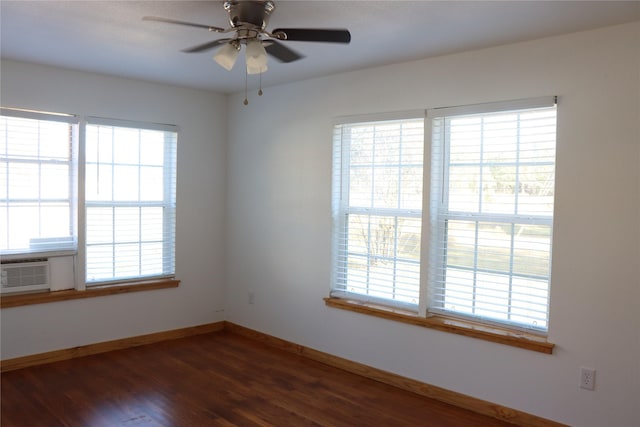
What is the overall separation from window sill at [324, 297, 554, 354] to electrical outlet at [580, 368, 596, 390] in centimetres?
21

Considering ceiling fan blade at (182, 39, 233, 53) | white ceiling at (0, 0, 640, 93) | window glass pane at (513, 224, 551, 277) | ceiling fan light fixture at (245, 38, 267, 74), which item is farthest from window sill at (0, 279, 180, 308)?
window glass pane at (513, 224, 551, 277)

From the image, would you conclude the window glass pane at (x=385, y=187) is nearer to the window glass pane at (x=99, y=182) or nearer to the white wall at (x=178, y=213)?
the white wall at (x=178, y=213)

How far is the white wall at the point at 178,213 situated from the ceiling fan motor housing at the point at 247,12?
247cm

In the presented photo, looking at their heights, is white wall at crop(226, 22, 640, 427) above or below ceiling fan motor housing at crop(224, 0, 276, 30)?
below

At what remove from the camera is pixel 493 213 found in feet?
10.9

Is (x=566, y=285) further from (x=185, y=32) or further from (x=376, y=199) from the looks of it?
(x=185, y=32)

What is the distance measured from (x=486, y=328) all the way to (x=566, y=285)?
610 millimetres

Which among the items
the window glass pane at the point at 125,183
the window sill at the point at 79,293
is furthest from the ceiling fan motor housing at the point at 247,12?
the window sill at the point at 79,293

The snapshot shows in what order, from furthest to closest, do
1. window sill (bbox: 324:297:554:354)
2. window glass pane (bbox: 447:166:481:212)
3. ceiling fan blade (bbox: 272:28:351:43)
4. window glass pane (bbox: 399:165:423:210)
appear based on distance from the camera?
window glass pane (bbox: 399:165:423:210), window glass pane (bbox: 447:166:481:212), window sill (bbox: 324:297:554:354), ceiling fan blade (bbox: 272:28:351:43)

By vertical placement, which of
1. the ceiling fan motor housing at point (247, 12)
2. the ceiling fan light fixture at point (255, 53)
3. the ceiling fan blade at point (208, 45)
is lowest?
the ceiling fan light fixture at point (255, 53)

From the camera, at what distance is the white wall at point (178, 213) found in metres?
4.04

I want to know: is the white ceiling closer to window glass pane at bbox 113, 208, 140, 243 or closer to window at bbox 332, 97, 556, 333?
window at bbox 332, 97, 556, 333

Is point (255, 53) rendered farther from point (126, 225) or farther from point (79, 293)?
point (79, 293)

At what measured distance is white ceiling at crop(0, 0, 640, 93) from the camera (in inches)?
102
